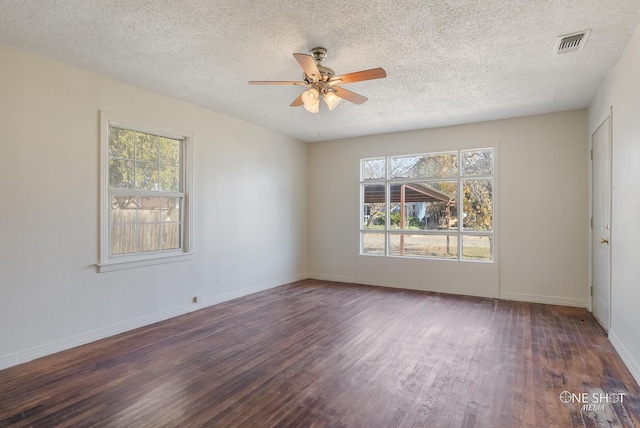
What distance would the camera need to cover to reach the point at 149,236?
406 centimetres

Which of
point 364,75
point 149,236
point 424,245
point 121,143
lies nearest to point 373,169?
point 424,245

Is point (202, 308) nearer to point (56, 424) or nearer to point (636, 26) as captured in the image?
point (56, 424)

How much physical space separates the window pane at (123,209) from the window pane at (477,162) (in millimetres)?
4686

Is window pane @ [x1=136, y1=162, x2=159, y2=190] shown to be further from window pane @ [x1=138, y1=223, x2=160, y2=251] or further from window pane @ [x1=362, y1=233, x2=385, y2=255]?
window pane @ [x1=362, y1=233, x2=385, y2=255]

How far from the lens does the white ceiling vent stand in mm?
2699

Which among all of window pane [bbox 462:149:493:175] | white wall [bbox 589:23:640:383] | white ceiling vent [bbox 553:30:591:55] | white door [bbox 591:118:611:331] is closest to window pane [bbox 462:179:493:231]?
window pane [bbox 462:149:493:175]

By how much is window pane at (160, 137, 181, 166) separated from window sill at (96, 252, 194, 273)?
3.79 ft

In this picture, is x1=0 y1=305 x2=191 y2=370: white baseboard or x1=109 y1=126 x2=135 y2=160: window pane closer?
x1=0 y1=305 x2=191 y2=370: white baseboard

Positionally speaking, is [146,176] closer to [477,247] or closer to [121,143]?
[121,143]

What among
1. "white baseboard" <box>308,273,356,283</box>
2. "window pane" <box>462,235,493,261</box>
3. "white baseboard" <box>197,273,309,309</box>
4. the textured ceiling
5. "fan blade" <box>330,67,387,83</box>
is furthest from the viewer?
"white baseboard" <box>308,273,356,283</box>

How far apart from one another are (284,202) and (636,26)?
15.9ft

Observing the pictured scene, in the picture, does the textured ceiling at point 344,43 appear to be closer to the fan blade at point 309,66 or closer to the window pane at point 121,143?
the fan blade at point 309,66

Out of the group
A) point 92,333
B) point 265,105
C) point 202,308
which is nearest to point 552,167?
point 265,105

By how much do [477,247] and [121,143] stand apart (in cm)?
503
